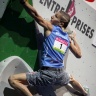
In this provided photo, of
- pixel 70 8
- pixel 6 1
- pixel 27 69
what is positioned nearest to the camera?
pixel 6 1

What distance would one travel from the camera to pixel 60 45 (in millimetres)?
2635

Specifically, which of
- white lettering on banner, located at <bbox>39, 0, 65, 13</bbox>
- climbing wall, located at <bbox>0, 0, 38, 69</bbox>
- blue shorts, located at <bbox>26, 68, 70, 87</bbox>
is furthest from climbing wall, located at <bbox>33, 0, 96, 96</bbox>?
blue shorts, located at <bbox>26, 68, 70, 87</bbox>

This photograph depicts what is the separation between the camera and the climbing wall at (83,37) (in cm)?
306

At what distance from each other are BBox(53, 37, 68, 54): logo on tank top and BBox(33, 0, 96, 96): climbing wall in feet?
1.22

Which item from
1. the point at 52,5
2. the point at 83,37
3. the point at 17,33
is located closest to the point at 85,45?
the point at 83,37

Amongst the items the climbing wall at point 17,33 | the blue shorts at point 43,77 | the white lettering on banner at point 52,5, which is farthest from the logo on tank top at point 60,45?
the white lettering on banner at point 52,5

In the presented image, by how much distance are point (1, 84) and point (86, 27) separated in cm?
104

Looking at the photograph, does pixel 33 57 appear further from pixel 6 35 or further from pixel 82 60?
pixel 82 60

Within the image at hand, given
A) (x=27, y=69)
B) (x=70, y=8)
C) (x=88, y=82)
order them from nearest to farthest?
(x=27, y=69)
(x=70, y=8)
(x=88, y=82)

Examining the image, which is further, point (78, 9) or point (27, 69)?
point (78, 9)

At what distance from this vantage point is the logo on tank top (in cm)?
262

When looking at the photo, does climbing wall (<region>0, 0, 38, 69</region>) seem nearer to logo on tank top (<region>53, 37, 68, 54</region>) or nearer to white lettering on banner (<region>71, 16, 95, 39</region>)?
logo on tank top (<region>53, 37, 68, 54</region>)

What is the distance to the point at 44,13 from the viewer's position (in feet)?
9.45

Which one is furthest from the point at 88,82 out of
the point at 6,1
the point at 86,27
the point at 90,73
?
the point at 6,1
